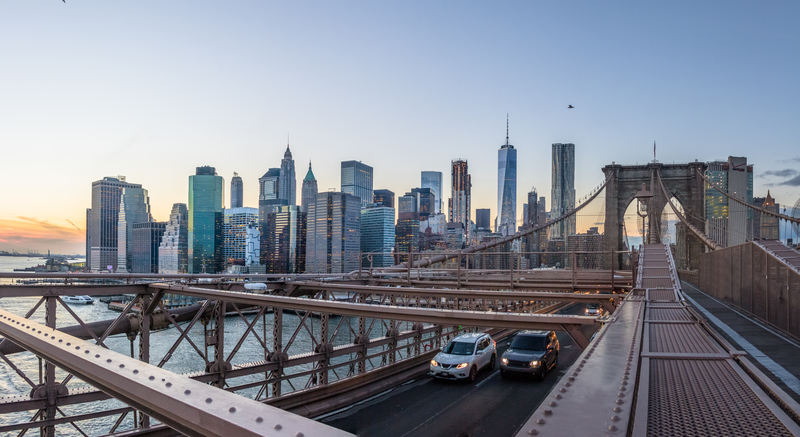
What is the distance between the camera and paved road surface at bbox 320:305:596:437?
1266 centimetres

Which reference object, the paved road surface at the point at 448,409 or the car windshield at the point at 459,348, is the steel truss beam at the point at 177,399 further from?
the car windshield at the point at 459,348

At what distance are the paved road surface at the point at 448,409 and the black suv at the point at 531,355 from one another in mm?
482

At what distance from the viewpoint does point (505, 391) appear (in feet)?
55.2

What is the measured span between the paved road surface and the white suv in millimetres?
426

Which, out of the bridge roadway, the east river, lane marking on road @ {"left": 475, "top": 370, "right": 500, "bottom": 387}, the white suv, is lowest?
the east river

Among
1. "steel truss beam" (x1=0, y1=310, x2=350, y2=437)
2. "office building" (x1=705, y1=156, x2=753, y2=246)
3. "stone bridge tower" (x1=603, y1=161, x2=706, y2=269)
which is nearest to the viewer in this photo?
"steel truss beam" (x1=0, y1=310, x2=350, y2=437)

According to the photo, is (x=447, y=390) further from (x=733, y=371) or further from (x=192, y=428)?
(x=192, y=428)

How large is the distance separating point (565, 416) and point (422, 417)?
12.7 metres

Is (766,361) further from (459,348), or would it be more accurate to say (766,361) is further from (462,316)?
(459,348)

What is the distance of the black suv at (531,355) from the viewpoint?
60.2 feet

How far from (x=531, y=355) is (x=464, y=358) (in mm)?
2746

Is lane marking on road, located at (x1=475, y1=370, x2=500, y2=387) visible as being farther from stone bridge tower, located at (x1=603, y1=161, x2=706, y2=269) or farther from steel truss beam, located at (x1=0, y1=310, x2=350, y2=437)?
stone bridge tower, located at (x1=603, y1=161, x2=706, y2=269)

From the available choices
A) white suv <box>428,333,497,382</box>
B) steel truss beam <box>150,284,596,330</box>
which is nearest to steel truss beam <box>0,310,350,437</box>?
steel truss beam <box>150,284,596,330</box>

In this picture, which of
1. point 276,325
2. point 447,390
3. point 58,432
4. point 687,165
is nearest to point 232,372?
point 276,325
